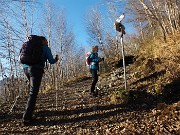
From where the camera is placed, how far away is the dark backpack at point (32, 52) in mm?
6309

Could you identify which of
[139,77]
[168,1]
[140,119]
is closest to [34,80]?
[140,119]

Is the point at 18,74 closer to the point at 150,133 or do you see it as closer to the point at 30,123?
the point at 30,123

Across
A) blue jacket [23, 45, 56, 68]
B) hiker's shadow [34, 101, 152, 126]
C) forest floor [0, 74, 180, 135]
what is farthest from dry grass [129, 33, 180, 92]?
blue jacket [23, 45, 56, 68]

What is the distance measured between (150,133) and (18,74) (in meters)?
24.0

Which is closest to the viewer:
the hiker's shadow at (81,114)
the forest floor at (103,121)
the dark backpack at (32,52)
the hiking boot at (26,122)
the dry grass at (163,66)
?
the forest floor at (103,121)

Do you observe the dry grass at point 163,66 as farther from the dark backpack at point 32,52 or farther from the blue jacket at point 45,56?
the dark backpack at point 32,52

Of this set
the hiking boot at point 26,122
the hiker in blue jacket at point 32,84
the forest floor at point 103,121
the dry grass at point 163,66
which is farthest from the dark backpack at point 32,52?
the dry grass at point 163,66

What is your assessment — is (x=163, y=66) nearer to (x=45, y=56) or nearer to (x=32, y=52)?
(x=45, y=56)

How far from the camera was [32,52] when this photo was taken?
249 inches

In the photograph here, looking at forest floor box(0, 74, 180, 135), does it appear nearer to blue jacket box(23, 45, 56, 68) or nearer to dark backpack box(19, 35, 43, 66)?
blue jacket box(23, 45, 56, 68)

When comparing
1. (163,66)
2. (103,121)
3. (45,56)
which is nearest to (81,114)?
A: (103,121)

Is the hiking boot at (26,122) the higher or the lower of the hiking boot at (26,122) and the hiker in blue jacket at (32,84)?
the lower

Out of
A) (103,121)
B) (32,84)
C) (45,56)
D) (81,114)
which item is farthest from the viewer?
(81,114)

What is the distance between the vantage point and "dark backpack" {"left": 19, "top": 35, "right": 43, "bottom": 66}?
248 inches
